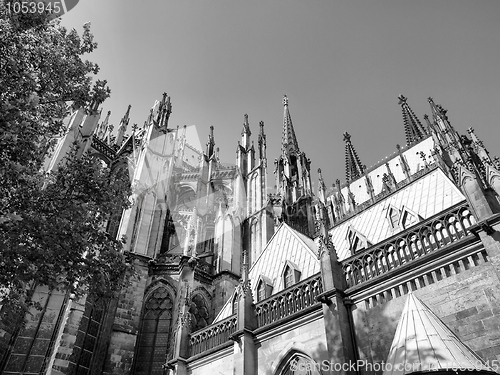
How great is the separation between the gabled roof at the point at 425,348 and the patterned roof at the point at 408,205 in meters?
7.10

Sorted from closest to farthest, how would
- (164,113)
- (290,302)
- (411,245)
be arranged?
1. (411,245)
2. (290,302)
3. (164,113)

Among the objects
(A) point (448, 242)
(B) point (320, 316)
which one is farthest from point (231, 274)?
(A) point (448, 242)

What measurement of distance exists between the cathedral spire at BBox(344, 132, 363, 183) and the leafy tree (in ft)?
150

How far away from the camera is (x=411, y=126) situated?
57531mm

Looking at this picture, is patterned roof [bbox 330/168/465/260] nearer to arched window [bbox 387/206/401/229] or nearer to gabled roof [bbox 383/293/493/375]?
arched window [bbox 387/206/401/229]

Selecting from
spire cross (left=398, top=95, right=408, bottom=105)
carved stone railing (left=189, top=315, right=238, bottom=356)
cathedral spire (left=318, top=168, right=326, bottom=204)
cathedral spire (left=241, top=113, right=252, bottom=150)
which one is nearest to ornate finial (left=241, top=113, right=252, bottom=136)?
cathedral spire (left=241, top=113, right=252, bottom=150)

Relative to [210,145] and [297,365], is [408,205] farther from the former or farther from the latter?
[210,145]

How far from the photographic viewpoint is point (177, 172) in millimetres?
32000

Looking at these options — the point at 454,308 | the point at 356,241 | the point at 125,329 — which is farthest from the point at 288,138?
the point at 454,308

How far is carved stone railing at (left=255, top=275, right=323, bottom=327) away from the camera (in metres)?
12.6

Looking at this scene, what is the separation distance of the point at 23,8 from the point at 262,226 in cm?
1791

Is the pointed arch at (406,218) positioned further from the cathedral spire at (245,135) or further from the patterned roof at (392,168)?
the patterned roof at (392,168)

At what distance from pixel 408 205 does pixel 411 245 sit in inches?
275

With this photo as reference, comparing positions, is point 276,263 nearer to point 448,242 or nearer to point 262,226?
point 262,226
